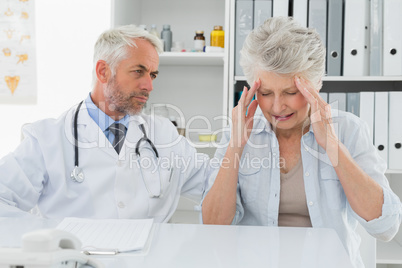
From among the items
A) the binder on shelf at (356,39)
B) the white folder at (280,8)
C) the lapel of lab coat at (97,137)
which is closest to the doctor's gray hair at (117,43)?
the lapel of lab coat at (97,137)

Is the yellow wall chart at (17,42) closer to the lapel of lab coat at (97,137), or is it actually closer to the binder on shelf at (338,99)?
the lapel of lab coat at (97,137)

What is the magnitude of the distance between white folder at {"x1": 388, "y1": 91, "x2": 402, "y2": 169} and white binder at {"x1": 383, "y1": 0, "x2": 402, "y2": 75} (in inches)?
4.6

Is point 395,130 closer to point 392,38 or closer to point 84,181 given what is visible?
point 392,38

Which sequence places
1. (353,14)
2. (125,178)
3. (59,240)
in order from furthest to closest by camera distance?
(353,14), (125,178), (59,240)

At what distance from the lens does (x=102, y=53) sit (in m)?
1.63

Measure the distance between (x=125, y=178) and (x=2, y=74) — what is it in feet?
4.33

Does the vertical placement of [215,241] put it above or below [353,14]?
below

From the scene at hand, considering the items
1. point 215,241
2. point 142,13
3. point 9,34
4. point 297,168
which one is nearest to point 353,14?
point 297,168

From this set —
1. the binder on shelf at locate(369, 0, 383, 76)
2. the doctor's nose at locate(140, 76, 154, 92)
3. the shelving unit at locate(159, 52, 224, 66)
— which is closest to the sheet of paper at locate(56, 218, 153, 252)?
the doctor's nose at locate(140, 76, 154, 92)

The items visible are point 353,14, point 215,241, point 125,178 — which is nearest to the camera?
point 215,241

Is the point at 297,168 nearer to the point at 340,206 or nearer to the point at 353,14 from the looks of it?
the point at 340,206

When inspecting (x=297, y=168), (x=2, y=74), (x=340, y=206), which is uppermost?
(x=2, y=74)

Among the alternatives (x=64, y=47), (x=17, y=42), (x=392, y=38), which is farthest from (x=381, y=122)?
(x=17, y=42)

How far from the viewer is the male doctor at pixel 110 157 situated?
1.39 metres
